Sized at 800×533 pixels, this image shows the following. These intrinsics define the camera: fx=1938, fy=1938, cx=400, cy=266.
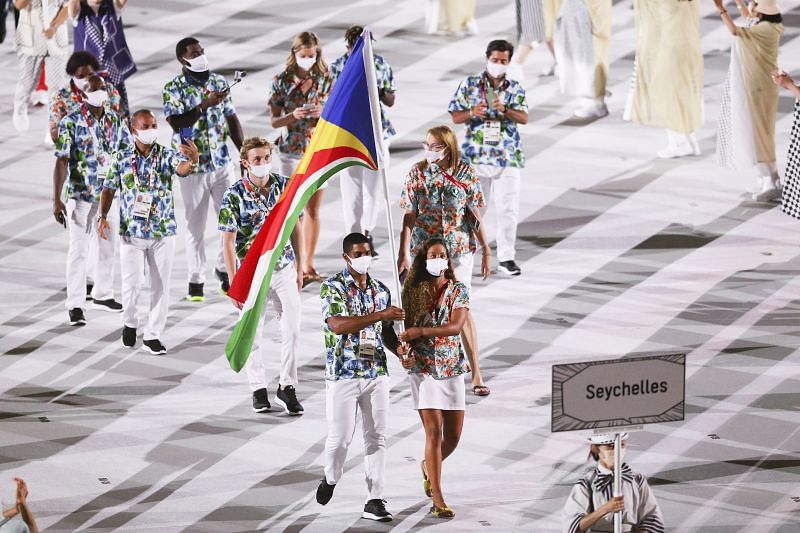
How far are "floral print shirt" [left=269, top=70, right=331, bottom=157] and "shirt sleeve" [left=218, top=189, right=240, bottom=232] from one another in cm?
224

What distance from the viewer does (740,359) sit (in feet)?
44.5

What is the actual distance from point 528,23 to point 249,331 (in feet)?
29.2

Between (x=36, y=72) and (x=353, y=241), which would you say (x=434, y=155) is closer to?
(x=353, y=241)

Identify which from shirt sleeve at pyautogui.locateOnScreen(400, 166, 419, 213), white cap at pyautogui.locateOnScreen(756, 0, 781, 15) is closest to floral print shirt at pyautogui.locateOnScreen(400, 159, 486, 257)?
shirt sleeve at pyautogui.locateOnScreen(400, 166, 419, 213)

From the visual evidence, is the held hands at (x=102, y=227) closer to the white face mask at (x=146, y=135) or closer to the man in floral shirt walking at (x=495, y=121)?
the white face mask at (x=146, y=135)

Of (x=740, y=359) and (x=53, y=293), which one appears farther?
(x=53, y=293)

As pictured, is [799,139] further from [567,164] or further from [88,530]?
[88,530]

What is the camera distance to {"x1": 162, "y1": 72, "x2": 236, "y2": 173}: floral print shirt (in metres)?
14.5

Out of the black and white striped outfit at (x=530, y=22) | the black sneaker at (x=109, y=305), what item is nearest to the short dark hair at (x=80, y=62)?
the black sneaker at (x=109, y=305)

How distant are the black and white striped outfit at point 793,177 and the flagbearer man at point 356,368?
16.9 feet

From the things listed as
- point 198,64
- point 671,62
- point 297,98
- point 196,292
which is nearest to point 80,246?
point 196,292

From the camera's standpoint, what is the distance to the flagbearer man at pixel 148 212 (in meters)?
13.5

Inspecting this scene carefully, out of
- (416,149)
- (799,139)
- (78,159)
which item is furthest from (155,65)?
(799,139)

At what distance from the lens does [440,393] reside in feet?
37.2
